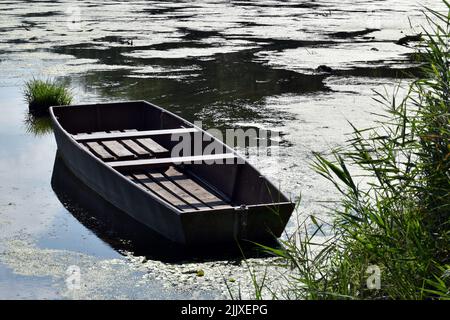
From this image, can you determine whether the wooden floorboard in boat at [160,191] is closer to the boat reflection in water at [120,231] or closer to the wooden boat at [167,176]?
the wooden boat at [167,176]

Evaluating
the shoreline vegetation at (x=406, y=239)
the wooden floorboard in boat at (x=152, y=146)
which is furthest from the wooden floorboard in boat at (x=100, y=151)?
the shoreline vegetation at (x=406, y=239)

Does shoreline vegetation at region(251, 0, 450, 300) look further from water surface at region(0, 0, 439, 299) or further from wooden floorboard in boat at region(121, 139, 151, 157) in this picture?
wooden floorboard in boat at region(121, 139, 151, 157)

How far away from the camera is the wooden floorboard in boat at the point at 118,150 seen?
1048 centimetres

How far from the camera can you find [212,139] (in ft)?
33.7

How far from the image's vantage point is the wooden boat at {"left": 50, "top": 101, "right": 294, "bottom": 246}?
8.01m

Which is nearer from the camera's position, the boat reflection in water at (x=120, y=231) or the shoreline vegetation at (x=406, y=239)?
the shoreline vegetation at (x=406, y=239)

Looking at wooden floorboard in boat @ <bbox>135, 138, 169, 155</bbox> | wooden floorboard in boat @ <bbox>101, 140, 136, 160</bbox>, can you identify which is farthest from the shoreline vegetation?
wooden floorboard in boat @ <bbox>135, 138, 169, 155</bbox>

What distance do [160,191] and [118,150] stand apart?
150 cm

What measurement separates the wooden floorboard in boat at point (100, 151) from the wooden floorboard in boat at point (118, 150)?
62mm

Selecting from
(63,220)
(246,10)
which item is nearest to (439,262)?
(63,220)

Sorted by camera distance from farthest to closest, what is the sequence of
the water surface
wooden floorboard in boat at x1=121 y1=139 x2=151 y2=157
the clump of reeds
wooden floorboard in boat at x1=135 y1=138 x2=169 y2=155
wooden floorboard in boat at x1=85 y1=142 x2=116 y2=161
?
the clump of reeds, wooden floorboard in boat at x1=135 y1=138 x2=169 y2=155, wooden floorboard in boat at x1=121 y1=139 x2=151 y2=157, wooden floorboard in boat at x1=85 y1=142 x2=116 y2=161, the water surface

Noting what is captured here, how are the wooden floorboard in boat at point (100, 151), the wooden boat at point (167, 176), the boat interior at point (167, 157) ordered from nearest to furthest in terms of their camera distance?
the wooden boat at point (167, 176)
the boat interior at point (167, 157)
the wooden floorboard in boat at point (100, 151)
